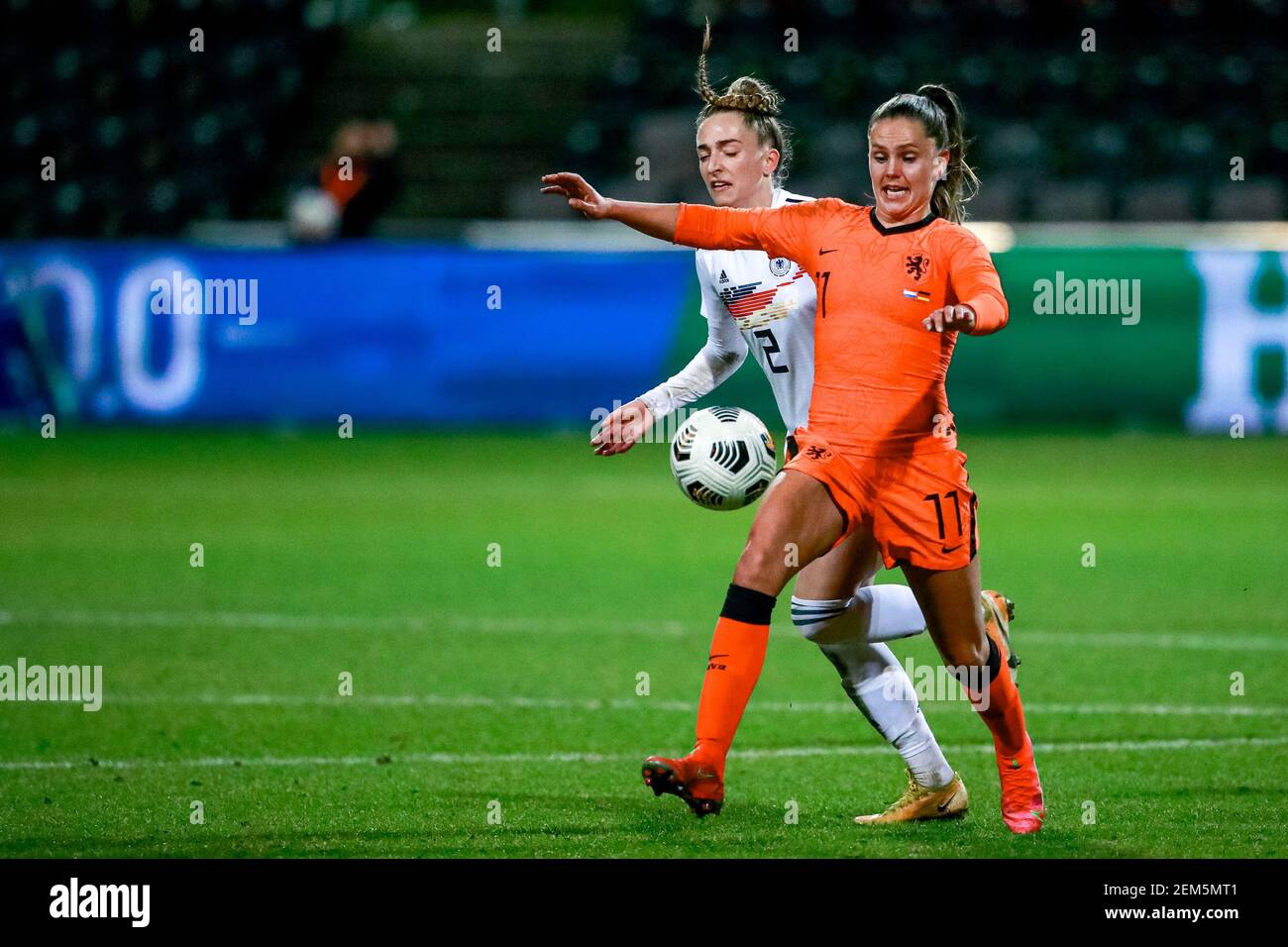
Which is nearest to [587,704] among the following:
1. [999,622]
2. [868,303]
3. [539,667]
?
[539,667]

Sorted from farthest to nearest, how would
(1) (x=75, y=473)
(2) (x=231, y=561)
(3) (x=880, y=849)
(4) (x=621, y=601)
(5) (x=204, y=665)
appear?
(1) (x=75, y=473) < (2) (x=231, y=561) < (4) (x=621, y=601) < (5) (x=204, y=665) < (3) (x=880, y=849)

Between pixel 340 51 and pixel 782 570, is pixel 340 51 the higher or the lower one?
the higher one

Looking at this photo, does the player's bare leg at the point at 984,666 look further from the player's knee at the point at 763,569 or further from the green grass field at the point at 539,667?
the player's knee at the point at 763,569

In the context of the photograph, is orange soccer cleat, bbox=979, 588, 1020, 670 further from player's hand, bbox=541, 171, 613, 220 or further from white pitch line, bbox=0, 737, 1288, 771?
player's hand, bbox=541, 171, 613, 220

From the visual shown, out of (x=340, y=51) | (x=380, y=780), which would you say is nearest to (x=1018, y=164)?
(x=340, y=51)

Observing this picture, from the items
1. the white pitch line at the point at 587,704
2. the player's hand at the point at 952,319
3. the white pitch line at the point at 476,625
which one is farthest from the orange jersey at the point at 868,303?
the white pitch line at the point at 476,625

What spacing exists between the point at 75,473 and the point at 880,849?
11.2m

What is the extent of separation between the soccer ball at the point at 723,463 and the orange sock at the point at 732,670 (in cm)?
46

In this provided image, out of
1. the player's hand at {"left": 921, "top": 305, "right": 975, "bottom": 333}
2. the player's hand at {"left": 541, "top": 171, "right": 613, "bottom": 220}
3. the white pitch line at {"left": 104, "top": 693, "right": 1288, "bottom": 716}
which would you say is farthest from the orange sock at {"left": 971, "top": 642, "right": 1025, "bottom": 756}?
the white pitch line at {"left": 104, "top": 693, "right": 1288, "bottom": 716}

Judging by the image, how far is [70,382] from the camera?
17031 millimetres

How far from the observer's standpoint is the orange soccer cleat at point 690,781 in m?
5.15

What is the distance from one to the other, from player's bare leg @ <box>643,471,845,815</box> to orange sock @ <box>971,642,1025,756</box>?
666 millimetres

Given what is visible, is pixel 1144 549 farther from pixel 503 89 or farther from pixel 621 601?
pixel 503 89

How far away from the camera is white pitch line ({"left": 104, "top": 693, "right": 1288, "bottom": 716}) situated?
7.44 m
